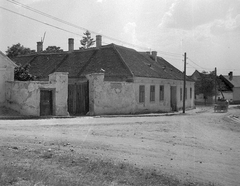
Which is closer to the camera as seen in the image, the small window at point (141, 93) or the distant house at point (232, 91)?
the small window at point (141, 93)

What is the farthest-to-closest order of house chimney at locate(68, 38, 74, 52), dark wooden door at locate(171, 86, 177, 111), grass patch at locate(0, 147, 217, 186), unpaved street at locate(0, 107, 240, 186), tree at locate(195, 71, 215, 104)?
tree at locate(195, 71, 215, 104), house chimney at locate(68, 38, 74, 52), dark wooden door at locate(171, 86, 177, 111), unpaved street at locate(0, 107, 240, 186), grass patch at locate(0, 147, 217, 186)

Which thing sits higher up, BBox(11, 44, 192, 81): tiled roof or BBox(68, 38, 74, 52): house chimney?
BBox(68, 38, 74, 52): house chimney

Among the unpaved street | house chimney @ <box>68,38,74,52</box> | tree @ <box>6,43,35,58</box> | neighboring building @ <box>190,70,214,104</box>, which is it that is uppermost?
tree @ <box>6,43,35,58</box>

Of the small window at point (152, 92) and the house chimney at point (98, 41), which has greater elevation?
the house chimney at point (98, 41)

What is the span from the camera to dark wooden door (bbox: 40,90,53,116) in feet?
61.7

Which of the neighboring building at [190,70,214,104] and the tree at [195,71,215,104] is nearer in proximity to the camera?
the tree at [195,71,215,104]

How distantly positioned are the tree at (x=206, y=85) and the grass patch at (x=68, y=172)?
48.0 meters

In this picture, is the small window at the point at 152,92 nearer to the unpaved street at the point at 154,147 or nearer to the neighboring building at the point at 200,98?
the unpaved street at the point at 154,147

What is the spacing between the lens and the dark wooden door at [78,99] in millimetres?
20750

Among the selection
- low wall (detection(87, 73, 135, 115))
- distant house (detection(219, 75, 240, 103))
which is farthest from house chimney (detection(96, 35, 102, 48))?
distant house (detection(219, 75, 240, 103))

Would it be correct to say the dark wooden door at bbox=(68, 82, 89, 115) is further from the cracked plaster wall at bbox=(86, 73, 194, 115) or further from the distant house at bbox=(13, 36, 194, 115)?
the cracked plaster wall at bbox=(86, 73, 194, 115)

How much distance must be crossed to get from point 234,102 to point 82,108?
4591 cm

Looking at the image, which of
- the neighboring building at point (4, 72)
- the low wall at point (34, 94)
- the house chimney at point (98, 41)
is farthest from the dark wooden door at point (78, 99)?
the house chimney at point (98, 41)

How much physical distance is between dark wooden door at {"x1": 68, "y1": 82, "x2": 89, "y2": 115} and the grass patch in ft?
41.8
